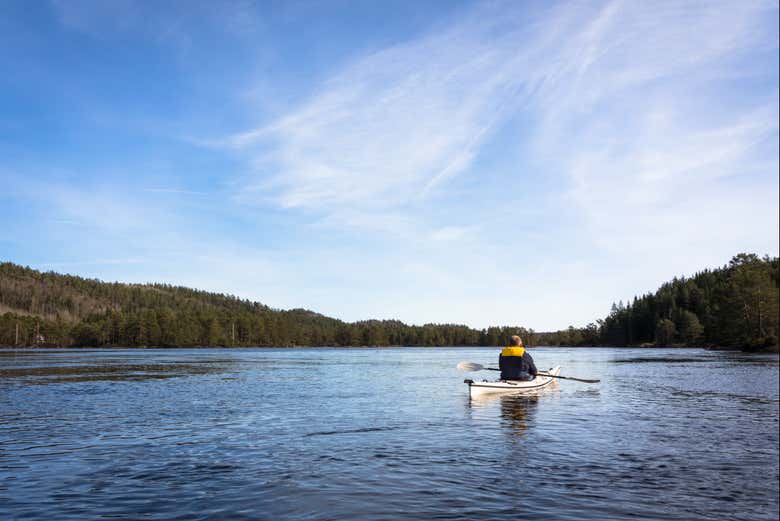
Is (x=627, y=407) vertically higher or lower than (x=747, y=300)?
lower

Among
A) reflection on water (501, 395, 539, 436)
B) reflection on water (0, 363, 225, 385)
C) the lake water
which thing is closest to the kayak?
reflection on water (501, 395, 539, 436)

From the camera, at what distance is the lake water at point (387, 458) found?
472 inches

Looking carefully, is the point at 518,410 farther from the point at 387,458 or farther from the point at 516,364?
the point at 387,458

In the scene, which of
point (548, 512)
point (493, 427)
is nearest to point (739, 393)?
point (493, 427)

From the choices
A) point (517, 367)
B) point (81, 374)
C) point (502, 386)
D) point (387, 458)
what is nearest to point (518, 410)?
point (502, 386)

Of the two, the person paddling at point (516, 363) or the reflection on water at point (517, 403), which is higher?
the person paddling at point (516, 363)

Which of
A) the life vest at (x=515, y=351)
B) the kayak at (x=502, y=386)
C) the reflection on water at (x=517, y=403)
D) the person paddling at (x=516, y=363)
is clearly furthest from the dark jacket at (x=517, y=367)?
the reflection on water at (x=517, y=403)

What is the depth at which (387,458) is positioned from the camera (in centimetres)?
1677

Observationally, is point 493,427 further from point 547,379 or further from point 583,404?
point 547,379

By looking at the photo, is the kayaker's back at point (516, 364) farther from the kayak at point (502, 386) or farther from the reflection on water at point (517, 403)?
the reflection on water at point (517, 403)

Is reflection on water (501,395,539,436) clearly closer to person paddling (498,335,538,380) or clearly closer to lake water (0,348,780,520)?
lake water (0,348,780,520)

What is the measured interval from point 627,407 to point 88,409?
88.5ft

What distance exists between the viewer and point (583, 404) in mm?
30391

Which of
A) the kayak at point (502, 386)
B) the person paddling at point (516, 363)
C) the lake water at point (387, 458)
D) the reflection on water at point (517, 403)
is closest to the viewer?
the lake water at point (387, 458)
